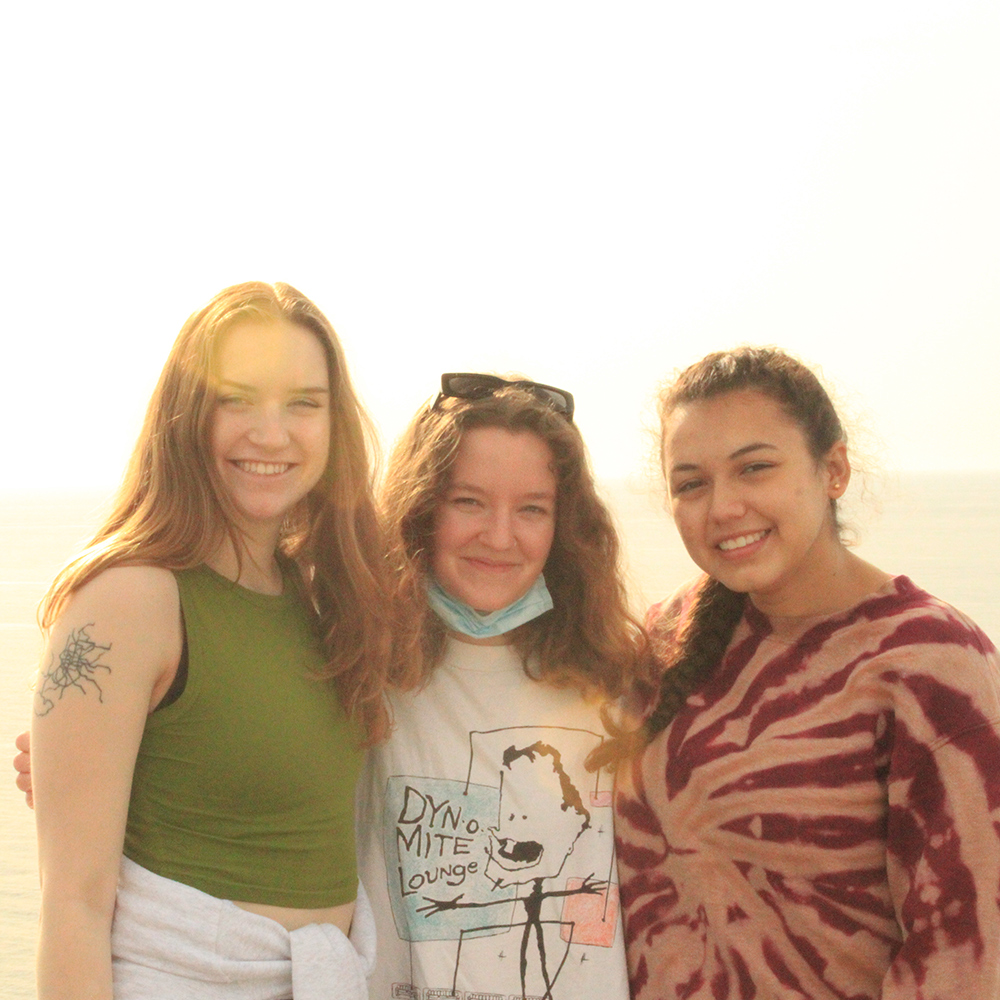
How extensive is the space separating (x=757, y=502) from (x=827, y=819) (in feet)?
2.86

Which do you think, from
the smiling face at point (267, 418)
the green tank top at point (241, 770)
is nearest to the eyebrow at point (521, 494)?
the smiling face at point (267, 418)

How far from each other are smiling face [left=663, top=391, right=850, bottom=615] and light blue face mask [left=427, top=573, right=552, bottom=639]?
1.82 feet

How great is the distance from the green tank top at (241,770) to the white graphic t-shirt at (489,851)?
329 millimetres

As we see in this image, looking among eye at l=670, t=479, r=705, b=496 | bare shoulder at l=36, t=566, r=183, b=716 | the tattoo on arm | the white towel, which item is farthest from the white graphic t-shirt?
the tattoo on arm

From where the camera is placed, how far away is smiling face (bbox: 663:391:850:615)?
297cm

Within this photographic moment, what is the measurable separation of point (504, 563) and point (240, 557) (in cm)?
87

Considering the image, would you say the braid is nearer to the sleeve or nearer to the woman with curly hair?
the woman with curly hair

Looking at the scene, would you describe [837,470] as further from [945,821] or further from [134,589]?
[134,589]

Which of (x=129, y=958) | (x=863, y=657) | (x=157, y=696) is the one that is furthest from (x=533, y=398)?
(x=129, y=958)

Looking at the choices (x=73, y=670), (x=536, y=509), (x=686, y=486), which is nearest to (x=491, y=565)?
(x=536, y=509)

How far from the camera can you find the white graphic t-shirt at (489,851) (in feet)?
9.66

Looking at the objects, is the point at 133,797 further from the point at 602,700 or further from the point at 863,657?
the point at 863,657

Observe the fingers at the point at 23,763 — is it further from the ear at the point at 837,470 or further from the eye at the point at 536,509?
the ear at the point at 837,470

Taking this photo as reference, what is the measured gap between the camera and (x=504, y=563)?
3225 mm
